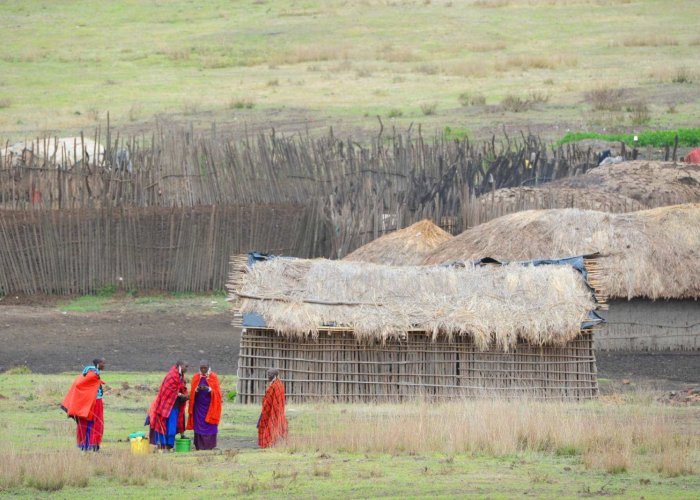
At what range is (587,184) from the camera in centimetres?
2609

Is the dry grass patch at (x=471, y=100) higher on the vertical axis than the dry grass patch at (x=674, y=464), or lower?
higher

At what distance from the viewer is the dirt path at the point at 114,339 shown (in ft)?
64.0

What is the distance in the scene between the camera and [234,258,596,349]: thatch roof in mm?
16688

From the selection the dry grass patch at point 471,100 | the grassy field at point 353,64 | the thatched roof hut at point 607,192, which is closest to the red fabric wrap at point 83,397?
the thatched roof hut at point 607,192

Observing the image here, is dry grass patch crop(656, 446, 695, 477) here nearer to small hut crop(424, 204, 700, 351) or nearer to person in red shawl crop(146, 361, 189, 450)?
person in red shawl crop(146, 361, 189, 450)

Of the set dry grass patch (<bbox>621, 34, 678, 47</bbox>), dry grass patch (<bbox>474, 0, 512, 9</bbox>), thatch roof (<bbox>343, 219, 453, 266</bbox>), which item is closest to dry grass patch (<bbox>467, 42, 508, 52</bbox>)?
dry grass patch (<bbox>621, 34, 678, 47</bbox>)

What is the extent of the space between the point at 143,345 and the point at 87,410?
790 cm

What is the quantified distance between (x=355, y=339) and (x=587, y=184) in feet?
34.4

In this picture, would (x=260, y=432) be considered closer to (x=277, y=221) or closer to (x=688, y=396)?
(x=688, y=396)

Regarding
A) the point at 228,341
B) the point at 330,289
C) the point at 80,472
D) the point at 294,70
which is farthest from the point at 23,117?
the point at 80,472

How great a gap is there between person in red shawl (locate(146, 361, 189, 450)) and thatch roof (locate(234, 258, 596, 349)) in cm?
330

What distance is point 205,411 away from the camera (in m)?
13.4

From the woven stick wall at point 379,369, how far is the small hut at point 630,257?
4.54 metres

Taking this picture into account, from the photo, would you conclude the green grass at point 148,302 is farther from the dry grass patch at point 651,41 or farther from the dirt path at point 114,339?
the dry grass patch at point 651,41
